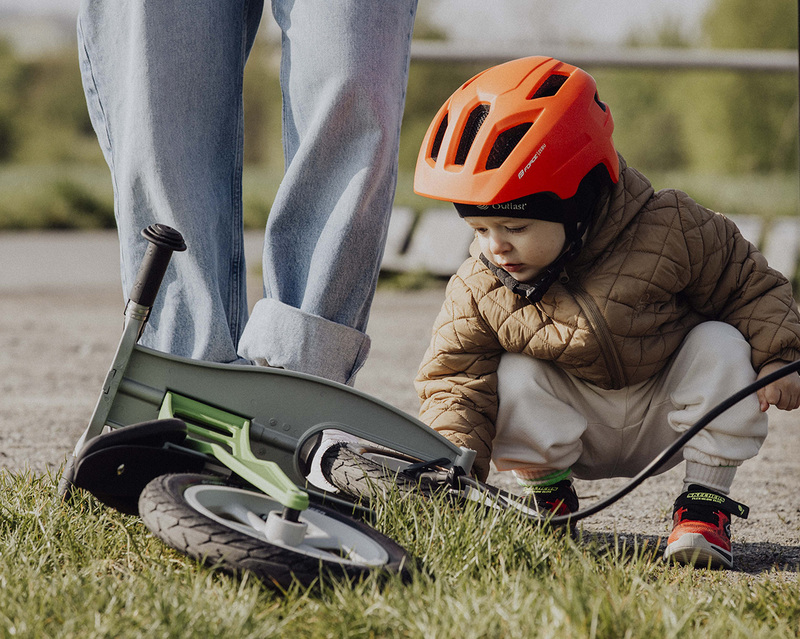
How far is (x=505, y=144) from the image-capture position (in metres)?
1.92

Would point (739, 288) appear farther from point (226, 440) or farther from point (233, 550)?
point (233, 550)

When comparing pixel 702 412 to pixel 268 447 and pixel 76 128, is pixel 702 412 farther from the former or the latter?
pixel 76 128

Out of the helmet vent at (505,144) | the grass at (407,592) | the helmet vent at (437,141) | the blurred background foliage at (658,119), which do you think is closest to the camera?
the grass at (407,592)

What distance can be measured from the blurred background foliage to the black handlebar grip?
1319 centimetres

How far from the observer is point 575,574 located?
143 cm

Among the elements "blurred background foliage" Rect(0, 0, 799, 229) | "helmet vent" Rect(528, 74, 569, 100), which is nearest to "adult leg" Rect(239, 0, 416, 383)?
"helmet vent" Rect(528, 74, 569, 100)

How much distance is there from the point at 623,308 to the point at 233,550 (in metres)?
1.04

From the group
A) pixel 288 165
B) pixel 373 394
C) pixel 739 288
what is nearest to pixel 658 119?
pixel 373 394

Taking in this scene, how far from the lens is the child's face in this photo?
1.96 m

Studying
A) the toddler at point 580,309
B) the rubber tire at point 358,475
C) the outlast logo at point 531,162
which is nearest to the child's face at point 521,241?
the toddler at point 580,309

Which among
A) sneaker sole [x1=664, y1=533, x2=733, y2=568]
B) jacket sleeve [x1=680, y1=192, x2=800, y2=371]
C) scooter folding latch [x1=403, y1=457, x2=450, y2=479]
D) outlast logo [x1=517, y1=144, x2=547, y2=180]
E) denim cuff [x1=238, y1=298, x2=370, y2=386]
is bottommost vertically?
sneaker sole [x1=664, y1=533, x2=733, y2=568]

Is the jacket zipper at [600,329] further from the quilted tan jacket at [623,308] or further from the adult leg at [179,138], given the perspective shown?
the adult leg at [179,138]

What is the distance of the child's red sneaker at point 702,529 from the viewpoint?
70.7 inches

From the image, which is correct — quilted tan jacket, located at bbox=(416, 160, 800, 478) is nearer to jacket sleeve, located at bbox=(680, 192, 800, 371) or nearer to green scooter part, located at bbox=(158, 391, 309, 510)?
jacket sleeve, located at bbox=(680, 192, 800, 371)
